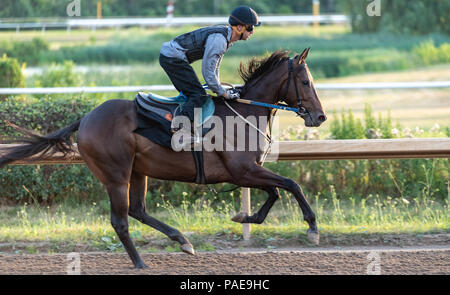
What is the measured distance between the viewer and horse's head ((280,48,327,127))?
534cm

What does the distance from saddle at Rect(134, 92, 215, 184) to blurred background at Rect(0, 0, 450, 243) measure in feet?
2.80

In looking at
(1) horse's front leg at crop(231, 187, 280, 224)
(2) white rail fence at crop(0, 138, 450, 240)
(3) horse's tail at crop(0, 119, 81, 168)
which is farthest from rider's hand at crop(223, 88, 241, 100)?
(3) horse's tail at crop(0, 119, 81, 168)

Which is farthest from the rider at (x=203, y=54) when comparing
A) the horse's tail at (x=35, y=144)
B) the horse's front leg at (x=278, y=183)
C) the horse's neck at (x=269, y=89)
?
the horse's tail at (x=35, y=144)

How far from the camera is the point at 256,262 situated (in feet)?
17.6

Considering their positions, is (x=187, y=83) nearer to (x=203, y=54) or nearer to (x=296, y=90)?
(x=203, y=54)

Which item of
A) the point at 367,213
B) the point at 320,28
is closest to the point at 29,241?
the point at 367,213

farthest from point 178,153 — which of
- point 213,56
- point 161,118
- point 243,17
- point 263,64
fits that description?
point 243,17

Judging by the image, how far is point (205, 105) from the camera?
527 cm

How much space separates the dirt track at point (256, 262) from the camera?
5.03 meters

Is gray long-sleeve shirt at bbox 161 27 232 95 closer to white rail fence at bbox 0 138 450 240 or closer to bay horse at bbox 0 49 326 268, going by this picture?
bay horse at bbox 0 49 326 268

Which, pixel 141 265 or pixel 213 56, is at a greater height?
pixel 213 56

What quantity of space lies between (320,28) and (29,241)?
1698 cm

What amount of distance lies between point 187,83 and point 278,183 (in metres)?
1.06

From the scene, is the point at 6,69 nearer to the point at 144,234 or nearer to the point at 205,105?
the point at 144,234
